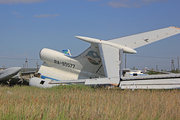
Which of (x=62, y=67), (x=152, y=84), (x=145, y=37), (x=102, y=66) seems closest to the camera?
(x=152, y=84)

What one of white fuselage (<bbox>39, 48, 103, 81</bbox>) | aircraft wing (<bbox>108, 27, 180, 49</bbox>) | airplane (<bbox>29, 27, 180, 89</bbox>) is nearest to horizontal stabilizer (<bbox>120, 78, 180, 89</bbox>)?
airplane (<bbox>29, 27, 180, 89</bbox>)

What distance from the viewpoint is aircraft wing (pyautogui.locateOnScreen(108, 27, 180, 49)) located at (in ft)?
48.4

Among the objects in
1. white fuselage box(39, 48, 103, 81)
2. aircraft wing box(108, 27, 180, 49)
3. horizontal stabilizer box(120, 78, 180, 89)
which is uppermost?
aircraft wing box(108, 27, 180, 49)

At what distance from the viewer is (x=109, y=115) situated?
197 inches

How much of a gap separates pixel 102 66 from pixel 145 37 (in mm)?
3840

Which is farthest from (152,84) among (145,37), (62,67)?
(62,67)

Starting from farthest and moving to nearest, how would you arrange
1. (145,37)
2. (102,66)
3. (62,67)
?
(62,67) < (102,66) < (145,37)

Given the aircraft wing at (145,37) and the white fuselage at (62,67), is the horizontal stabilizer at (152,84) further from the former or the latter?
the white fuselage at (62,67)

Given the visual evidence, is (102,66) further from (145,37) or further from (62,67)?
(145,37)

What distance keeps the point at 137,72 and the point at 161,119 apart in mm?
17149

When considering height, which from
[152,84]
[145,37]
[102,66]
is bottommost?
[152,84]

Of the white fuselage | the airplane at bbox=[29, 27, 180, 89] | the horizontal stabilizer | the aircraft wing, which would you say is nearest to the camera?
the horizontal stabilizer

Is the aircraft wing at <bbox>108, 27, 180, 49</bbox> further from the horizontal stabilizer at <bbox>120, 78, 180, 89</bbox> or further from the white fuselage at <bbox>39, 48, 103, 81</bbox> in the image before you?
the horizontal stabilizer at <bbox>120, 78, 180, 89</bbox>

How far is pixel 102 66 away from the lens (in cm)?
1561
